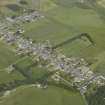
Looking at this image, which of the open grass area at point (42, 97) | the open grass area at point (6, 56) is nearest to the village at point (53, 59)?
the open grass area at point (6, 56)

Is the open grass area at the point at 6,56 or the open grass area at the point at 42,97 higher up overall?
the open grass area at the point at 42,97

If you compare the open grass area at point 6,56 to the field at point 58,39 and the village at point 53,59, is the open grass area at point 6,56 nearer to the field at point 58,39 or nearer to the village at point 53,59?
the field at point 58,39

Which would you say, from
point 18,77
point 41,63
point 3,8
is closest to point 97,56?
point 41,63

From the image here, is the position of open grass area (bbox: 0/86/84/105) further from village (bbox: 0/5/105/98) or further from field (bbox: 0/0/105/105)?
village (bbox: 0/5/105/98)

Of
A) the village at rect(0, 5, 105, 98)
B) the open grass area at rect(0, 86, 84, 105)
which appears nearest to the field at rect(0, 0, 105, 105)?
the open grass area at rect(0, 86, 84, 105)

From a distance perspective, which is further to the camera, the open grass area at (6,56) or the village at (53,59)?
the open grass area at (6,56)

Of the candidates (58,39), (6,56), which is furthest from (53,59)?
(6,56)

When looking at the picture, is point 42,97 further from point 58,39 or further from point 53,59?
point 58,39
